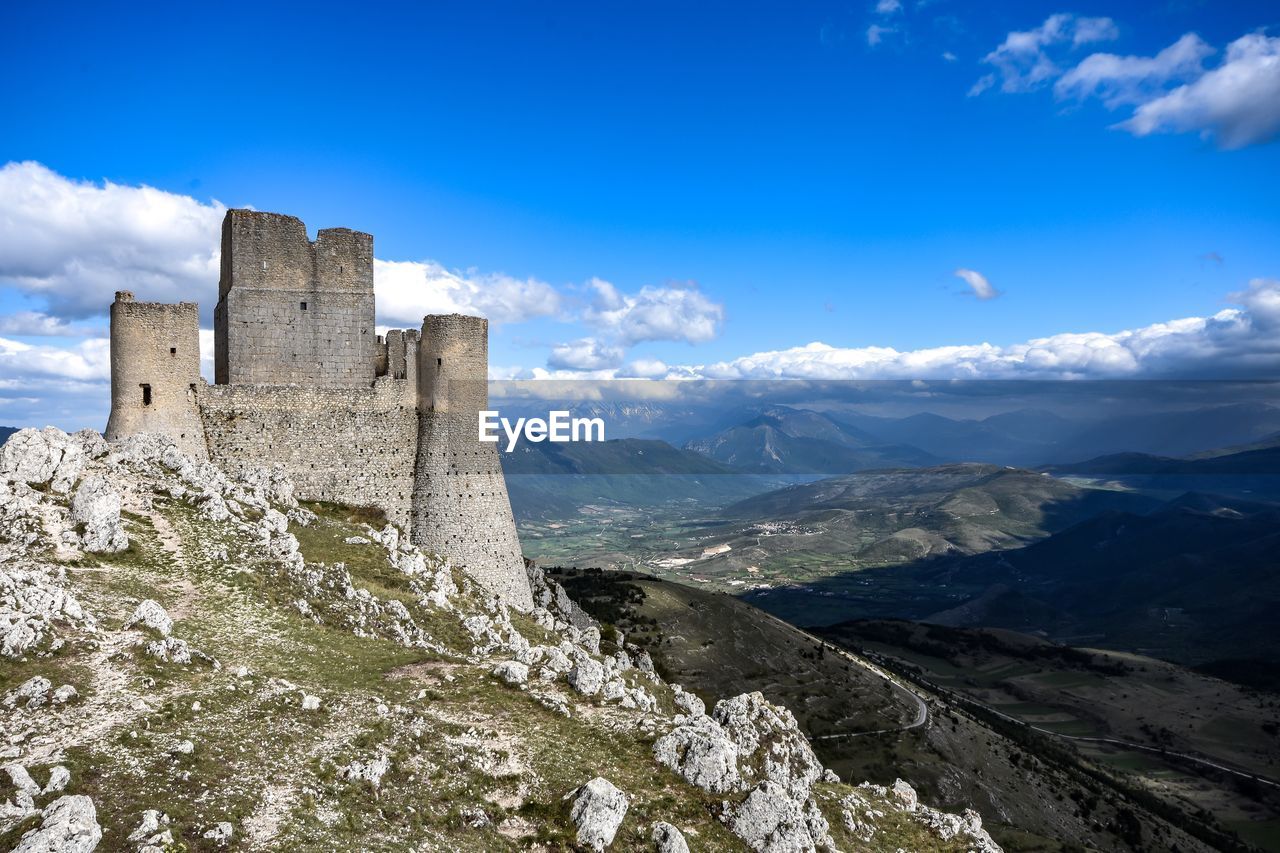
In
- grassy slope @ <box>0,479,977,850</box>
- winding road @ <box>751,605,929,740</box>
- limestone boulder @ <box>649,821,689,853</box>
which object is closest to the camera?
grassy slope @ <box>0,479,977,850</box>

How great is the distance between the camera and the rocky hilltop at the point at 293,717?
19.8m

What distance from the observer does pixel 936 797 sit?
71.1 m

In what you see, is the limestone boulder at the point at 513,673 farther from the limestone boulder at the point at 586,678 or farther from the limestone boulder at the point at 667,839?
the limestone boulder at the point at 667,839

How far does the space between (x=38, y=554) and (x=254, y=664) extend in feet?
31.0

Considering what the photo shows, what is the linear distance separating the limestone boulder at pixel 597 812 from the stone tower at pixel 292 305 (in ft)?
105

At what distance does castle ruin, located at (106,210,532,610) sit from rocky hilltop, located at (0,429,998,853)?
4812 mm

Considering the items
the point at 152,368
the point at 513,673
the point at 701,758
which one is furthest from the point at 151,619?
the point at 152,368

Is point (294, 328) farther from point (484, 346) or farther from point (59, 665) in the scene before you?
point (59, 665)

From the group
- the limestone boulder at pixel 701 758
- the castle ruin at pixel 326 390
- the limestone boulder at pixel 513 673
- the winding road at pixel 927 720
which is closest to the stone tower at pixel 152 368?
the castle ruin at pixel 326 390

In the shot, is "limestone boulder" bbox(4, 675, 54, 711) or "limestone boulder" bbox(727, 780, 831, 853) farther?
"limestone boulder" bbox(727, 780, 831, 853)

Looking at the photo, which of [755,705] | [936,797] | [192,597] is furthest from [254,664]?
[936,797]

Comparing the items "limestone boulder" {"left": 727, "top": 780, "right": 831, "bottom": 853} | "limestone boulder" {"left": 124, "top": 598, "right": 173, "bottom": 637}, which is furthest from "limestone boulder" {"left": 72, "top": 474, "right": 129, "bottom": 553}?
"limestone boulder" {"left": 727, "top": 780, "right": 831, "bottom": 853}

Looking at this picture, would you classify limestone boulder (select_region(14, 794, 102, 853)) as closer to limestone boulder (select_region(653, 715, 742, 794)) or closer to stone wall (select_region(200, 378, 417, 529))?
limestone boulder (select_region(653, 715, 742, 794))

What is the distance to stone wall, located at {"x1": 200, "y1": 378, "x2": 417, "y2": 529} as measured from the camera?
44688mm
